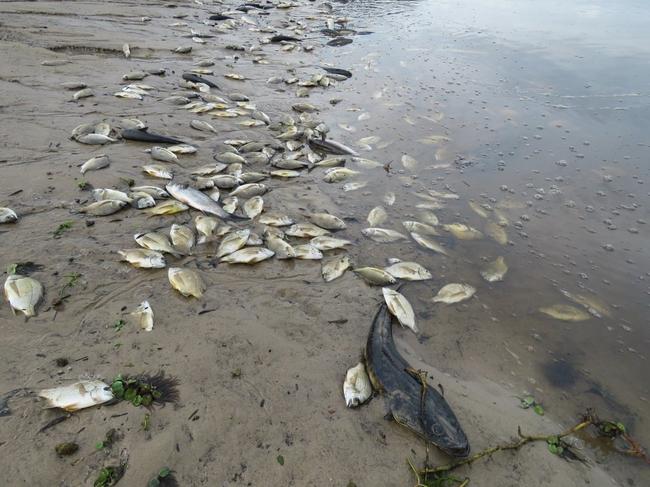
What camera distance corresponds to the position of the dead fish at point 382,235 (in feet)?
15.0

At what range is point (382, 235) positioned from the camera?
460 cm

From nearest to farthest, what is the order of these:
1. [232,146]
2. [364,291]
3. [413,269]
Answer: [364,291]
[413,269]
[232,146]

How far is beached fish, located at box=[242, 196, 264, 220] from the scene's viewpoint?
184 inches

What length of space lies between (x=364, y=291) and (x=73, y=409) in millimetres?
2439

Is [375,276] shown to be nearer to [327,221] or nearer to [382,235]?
[382,235]

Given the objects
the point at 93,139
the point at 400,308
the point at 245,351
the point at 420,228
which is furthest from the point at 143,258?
the point at 420,228

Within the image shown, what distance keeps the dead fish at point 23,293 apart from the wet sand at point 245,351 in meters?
0.08

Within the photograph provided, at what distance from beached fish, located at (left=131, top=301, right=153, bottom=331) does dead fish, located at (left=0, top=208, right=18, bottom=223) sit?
72.2 inches

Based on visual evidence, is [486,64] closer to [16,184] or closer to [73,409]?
[16,184]

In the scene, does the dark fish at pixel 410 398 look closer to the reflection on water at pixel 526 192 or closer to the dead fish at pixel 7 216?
the reflection on water at pixel 526 192

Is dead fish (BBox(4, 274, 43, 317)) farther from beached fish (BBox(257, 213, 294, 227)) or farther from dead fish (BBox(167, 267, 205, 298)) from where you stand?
beached fish (BBox(257, 213, 294, 227))

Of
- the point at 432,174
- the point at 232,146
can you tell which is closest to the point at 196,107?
the point at 232,146

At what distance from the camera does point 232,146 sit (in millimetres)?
6117

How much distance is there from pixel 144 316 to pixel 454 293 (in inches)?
112
